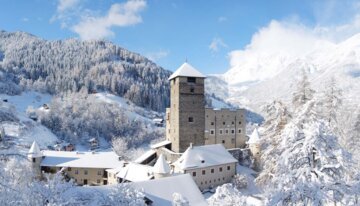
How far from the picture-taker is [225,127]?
57.1 metres

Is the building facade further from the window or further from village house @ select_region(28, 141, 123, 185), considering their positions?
village house @ select_region(28, 141, 123, 185)

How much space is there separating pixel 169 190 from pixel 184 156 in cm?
1357

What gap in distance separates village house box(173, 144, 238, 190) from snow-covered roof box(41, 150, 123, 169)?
60.7ft

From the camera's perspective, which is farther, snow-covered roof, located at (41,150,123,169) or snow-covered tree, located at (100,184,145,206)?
snow-covered roof, located at (41,150,123,169)

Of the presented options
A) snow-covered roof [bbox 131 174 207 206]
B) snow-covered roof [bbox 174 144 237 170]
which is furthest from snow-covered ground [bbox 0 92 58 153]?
snow-covered roof [bbox 131 174 207 206]

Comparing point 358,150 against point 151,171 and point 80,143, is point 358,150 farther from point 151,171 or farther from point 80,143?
point 80,143

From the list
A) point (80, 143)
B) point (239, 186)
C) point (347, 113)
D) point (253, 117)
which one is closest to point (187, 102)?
point (239, 186)

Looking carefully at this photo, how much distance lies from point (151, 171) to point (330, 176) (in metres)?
29.6

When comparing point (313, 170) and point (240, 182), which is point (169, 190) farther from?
point (313, 170)

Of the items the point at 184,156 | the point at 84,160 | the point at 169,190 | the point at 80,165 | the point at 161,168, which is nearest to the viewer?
the point at 169,190

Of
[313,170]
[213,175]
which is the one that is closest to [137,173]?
[213,175]

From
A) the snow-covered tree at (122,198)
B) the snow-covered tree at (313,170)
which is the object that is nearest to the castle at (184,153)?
the snow-covered tree at (122,198)

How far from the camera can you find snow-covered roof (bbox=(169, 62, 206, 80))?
1859 inches

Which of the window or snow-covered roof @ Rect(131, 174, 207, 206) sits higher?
the window
